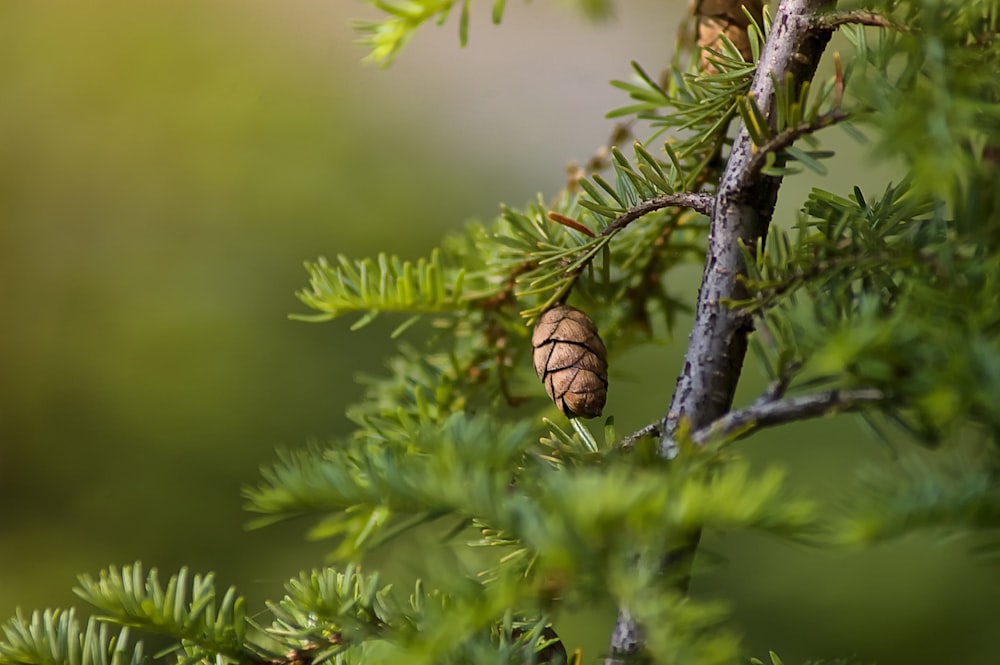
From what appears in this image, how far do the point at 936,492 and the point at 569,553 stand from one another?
81 mm

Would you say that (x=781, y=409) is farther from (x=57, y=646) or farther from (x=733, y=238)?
(x=57, y=646)

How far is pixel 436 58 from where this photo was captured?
1501mm

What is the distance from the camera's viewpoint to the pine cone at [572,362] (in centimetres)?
31

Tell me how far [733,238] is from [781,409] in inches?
2.5

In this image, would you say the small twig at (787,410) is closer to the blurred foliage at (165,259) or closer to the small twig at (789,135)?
the small twig at (789,135)

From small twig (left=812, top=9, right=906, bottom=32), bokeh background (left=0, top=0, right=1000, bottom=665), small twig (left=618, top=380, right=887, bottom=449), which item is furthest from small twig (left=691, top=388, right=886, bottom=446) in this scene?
bokeh background (left=0, top=0, right=1000, bottom=665)

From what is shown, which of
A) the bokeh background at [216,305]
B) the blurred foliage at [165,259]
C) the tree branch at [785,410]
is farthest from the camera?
the blurred foliage at [165,259]

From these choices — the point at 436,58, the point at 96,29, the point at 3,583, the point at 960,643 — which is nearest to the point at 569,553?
the point at 960,643

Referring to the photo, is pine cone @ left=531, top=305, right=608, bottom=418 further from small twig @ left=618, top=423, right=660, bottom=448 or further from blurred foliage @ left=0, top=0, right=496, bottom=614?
blurred foliage @ left=0, top=0, right=496, bottom=614

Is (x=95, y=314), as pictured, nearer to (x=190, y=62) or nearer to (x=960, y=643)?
(x=190, y=62)

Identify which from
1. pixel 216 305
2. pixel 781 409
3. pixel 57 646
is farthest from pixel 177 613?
pixel 216 305

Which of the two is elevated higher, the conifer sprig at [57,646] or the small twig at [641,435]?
the small twig at [641,435]

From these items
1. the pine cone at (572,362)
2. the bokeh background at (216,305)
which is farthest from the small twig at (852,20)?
the bokeh background at (216,305)

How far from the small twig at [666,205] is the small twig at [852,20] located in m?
0.06
